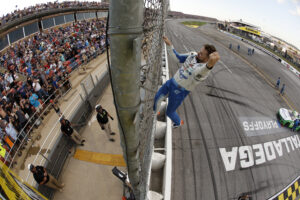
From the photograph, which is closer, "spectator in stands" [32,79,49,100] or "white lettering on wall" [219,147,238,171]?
"white lettering on wall" [219,147,238,171]

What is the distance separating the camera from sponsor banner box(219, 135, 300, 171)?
633 centimetres

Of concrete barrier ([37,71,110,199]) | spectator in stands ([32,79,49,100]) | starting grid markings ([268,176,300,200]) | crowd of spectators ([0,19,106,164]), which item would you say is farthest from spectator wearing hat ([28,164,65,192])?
starting grid markings ([268,176,300,200])

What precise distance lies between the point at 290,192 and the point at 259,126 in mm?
3519

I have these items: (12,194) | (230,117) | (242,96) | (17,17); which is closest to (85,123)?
(12,194)

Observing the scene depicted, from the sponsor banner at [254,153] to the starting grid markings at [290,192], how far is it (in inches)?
43.5

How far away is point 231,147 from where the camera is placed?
696 centimetres

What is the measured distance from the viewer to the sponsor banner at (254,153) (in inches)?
249

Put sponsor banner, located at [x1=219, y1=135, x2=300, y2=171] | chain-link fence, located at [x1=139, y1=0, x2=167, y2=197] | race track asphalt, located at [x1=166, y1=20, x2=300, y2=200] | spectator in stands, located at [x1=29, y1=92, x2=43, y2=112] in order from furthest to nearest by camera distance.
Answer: spectator in stands, located at [x1=29, y1=92, x2=43, y2=112], sponsor banner, located at [x1=219, y1=135, x2=300, y2=171], race track asphalt, located at [x1=166, y1=20, x2=300, y2=200], chain-link fence, located at [x1=139, y1=0, x2=167, y2=197]

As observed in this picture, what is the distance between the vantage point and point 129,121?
4.51 ft

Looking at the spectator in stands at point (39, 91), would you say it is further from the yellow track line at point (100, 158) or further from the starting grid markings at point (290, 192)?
the starting grid markings at point (290, 192)

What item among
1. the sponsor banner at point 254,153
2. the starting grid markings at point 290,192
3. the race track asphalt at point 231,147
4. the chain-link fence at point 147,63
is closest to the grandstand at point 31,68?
the chain-link fence at point 147,63

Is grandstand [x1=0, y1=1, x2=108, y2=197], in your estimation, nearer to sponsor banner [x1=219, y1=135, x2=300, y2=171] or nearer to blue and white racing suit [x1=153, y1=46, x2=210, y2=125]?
blue and white racing suit [x1=153, y1=46, x2=210, y2=125]

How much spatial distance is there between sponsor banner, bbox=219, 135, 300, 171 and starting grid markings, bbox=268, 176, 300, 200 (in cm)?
110

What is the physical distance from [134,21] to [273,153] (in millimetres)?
9247
